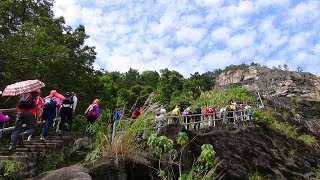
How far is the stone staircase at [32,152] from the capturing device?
26.0 feet

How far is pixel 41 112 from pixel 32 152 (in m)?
1.91

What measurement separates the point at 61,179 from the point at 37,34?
33.4ft

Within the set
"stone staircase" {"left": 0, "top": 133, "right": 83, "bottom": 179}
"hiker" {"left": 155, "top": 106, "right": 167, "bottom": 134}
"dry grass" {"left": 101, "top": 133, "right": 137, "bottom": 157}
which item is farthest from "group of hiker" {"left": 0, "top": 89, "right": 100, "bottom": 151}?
"hiker" {"left": 155, "top": 106, "right": 167, "bottom": 134}

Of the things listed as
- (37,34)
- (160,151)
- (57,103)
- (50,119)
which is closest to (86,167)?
(160,151)

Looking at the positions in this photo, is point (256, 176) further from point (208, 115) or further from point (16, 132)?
point (16, 132)

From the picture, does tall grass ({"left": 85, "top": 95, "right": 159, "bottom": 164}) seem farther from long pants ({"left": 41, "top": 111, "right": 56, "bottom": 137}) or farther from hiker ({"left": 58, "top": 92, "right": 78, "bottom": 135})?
hiker ({"left": 58, "top": 92, "right": 78, "bottom": 135})

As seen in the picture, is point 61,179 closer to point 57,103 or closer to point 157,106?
point 157,106

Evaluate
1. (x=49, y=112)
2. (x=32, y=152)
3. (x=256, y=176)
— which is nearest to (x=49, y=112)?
(x=49, y=112)

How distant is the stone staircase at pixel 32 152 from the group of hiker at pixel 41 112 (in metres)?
0.14

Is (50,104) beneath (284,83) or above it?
beneath

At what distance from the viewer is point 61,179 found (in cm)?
703

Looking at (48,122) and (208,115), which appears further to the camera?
(208,115)

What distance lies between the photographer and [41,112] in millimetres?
10227

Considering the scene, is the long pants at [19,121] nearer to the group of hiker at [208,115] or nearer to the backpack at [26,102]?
the backpack at [26,102]
